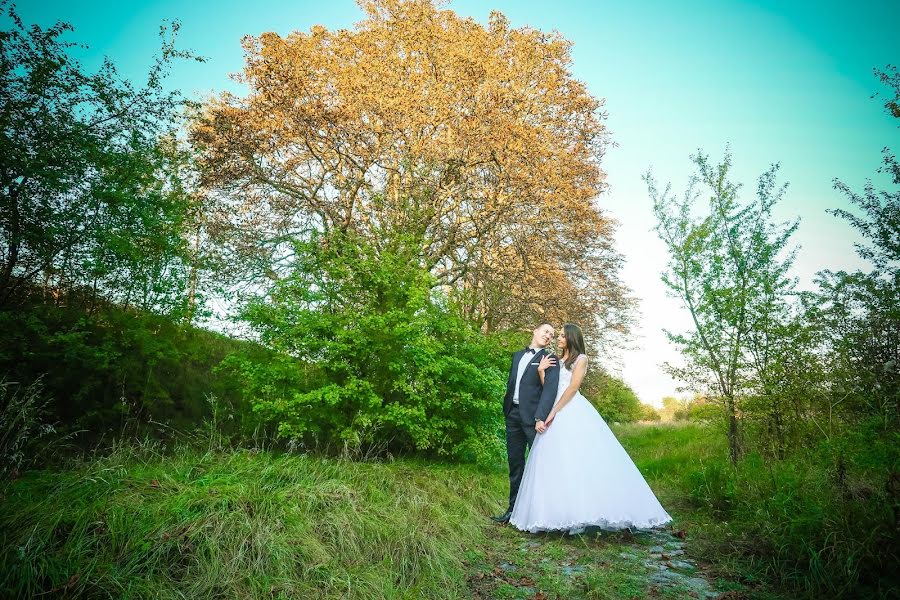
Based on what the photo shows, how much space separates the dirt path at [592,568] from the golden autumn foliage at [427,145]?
7618 millimetres

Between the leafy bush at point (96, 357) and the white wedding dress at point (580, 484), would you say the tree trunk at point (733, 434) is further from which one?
the leafy bush at point (96, 357)

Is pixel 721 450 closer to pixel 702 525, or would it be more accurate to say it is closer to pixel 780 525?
pixel 702 525

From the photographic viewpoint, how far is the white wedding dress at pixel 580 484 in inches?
191

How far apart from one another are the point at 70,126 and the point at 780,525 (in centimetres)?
1048

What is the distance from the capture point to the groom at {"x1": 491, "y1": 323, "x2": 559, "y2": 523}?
5504 mm

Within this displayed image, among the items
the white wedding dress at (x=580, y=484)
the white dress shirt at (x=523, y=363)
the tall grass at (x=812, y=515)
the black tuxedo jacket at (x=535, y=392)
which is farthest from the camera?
the white dress shirt at (x=523, y=363)

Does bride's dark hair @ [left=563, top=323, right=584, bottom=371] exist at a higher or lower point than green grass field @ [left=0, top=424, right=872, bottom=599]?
higher

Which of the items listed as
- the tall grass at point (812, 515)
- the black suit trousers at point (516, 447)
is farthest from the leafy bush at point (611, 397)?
the black suit trousers at point (516, 447)

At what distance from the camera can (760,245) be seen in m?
7.62

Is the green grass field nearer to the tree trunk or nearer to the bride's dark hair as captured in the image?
the bride's dark hair

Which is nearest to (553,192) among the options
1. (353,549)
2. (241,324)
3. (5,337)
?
(241,324)

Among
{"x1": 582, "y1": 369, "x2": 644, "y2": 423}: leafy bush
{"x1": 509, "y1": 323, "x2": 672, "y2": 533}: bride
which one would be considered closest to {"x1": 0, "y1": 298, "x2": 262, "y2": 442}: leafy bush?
{"x1": 509, "y1": 323, "x2": 672, "y2": 533}: bride

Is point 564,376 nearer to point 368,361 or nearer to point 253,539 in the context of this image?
point 368,361

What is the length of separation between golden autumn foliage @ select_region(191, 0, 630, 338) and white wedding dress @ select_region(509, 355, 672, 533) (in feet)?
22.3
